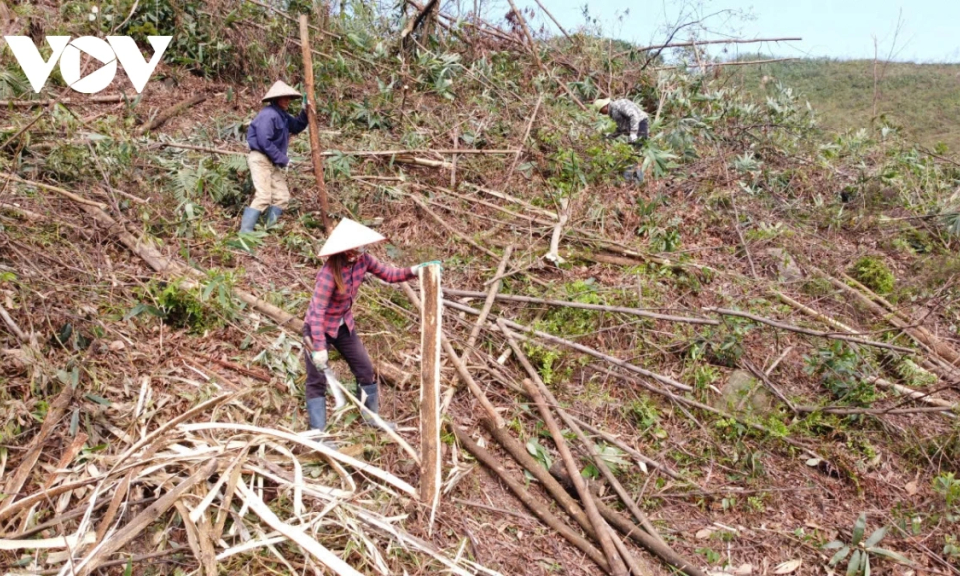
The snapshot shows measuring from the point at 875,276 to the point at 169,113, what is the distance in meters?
7.49

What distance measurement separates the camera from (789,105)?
9039mm

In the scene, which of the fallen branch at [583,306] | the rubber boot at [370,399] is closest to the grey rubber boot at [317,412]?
the rubber boot at [370,399]

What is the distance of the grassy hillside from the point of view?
1309cm

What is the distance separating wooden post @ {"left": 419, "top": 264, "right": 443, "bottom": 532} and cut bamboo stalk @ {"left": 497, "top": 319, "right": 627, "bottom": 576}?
1.01 meters

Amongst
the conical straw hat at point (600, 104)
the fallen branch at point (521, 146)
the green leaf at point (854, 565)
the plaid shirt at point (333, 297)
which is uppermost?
the conical straw hat at point (600, 104)

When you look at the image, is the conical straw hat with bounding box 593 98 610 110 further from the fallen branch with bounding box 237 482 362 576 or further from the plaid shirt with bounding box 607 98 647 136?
the fallen branch with bounding box 237 482 362 576

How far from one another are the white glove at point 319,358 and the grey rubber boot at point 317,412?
30 cm

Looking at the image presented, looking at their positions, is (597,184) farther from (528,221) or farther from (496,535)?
(496,535)

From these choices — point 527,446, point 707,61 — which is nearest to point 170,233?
point 527,446

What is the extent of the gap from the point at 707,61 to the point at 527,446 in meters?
7.41

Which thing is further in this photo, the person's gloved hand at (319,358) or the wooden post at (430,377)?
the person's gloved hand at (319,358)

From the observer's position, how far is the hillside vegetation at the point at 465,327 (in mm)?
3270

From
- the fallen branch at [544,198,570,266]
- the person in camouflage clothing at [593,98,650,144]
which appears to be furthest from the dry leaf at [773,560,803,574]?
the person in camouflage clothing at [593,98,650,144]

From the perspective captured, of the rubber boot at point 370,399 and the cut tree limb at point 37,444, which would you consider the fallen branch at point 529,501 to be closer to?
the rubber boot at point 370,399
